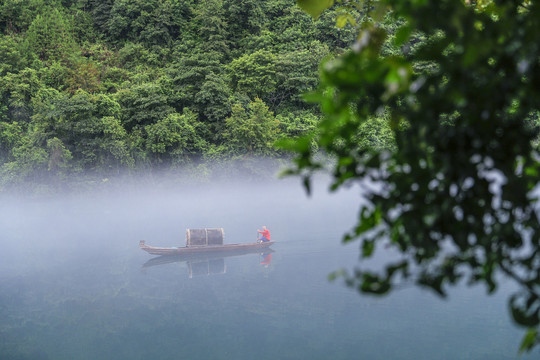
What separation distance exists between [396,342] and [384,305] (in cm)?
141

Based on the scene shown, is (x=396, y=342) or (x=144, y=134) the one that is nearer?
(x=396, y=342)

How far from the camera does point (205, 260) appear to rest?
1107 centimetres

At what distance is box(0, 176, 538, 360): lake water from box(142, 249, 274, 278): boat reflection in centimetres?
5

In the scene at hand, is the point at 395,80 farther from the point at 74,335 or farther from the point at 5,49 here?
the point at 5,49

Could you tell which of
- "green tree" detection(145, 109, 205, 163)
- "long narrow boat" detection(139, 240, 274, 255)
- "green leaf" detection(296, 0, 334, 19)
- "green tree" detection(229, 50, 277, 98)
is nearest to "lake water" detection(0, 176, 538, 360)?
"long narrow boat" detection(139, 240, 274, 255)

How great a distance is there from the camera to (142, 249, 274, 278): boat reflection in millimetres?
10672

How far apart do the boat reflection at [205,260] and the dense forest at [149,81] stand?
2670mm

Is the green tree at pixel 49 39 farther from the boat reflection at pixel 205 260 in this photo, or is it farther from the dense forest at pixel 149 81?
the boat reflection at pixel 205 260

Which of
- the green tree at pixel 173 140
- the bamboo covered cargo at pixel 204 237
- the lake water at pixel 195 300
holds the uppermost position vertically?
the green tree at pixel 173 140

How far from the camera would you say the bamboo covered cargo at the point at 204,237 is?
10820mm

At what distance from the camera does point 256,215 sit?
49.2 feet

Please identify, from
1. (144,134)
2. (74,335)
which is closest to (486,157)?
(74,335)

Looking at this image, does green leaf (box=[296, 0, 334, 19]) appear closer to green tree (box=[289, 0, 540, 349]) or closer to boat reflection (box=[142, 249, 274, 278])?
green tree (box=[289, 0, 540, 349])

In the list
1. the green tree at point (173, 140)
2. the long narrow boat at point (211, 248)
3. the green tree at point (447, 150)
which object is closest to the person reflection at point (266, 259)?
the long narrow boat at point (211, 248)
